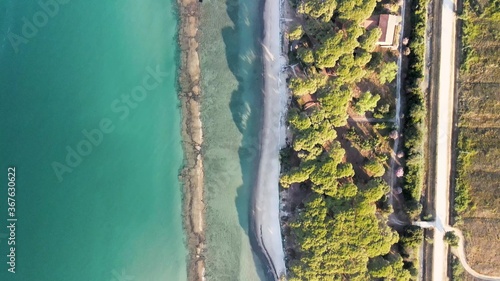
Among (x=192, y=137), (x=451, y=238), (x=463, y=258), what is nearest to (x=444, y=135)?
(x=451, y=238)

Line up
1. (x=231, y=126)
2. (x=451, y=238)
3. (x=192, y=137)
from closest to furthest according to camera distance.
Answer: (x=451, y=238), (x=231, y=126), (x=192, y=137)

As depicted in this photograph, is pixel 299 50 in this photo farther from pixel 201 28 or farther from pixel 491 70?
pixel 491 70

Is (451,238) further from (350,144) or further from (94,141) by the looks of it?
(94,141)

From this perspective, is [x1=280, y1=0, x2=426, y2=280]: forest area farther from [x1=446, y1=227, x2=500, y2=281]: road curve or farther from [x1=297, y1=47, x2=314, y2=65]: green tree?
[x1=446, y1=227, x2=500, y2=281]: road curve

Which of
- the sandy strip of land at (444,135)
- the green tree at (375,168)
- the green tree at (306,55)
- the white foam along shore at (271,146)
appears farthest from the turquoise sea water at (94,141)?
the sandy strip of land at (444,135)

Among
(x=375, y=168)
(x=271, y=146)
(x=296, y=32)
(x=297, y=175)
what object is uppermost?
(x=296, y=32)

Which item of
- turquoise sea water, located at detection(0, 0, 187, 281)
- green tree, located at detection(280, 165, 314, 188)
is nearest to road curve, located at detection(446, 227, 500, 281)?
green tree, located at detection(280, 165, 314, 188)

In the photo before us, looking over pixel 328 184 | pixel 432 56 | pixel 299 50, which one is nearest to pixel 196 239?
pixel 328 184
